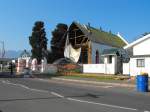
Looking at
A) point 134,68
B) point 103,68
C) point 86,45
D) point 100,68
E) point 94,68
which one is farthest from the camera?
point 86,45

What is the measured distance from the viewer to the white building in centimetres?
4180

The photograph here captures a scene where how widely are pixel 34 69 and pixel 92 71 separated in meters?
11.6

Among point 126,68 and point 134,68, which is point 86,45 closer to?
point 126,68

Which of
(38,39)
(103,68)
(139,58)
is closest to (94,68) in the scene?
(103,68)

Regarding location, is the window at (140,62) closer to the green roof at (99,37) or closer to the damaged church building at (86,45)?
the damaged church building at (86,45)

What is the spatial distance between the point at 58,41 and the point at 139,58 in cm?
3226

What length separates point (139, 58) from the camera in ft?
140

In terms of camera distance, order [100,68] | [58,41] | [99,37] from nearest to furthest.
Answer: [100,68], [99,37], [58,41]

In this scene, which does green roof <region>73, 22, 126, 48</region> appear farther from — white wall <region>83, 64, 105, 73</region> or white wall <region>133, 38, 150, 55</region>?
white wall <region>133, 38, 150, 55</region>

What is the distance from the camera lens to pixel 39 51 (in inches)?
2859

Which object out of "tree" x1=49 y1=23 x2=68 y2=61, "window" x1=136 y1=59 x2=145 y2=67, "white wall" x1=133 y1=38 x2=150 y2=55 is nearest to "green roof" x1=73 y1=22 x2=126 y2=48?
"tree" x1=49 y1=23 x2=68 y2=61

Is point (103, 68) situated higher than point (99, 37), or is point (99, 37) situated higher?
point (99, 37)

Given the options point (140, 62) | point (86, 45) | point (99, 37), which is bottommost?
point (140, 62)

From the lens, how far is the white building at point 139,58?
4180 centimetres
